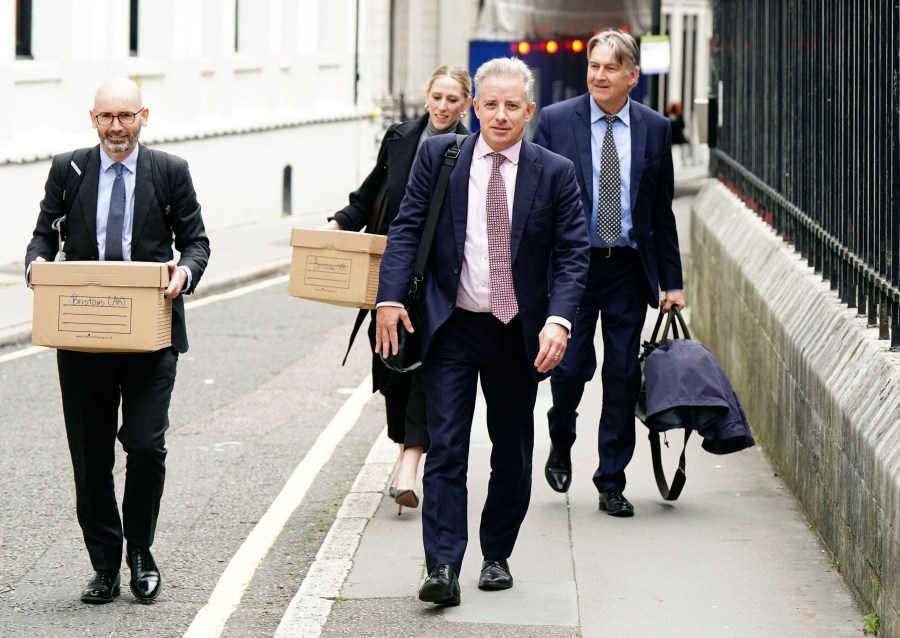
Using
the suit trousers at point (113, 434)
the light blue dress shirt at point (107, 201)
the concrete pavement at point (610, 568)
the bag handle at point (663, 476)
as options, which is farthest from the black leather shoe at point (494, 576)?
the light blue dress shirt at point (107, 201)

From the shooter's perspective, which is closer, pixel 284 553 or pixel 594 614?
pixel 594 614

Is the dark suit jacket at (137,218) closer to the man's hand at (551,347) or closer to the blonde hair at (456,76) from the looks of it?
the man's hand at (551,347)

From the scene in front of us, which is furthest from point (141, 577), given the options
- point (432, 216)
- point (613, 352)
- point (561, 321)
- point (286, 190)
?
point (286, 190)

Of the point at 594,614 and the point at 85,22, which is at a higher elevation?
the point at 85,22

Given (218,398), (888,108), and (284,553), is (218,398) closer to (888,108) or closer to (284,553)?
(284,553)

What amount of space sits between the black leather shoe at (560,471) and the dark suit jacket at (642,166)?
2.58 feet

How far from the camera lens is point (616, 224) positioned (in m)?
7.08

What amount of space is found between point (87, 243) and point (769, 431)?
378cm

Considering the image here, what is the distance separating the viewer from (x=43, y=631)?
221 inches

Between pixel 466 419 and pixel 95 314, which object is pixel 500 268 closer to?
pixel 466 419

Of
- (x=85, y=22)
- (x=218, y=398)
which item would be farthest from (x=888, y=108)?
(x=85, y=22)

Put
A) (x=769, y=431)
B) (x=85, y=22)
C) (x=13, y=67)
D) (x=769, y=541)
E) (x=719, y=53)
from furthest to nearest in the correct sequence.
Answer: (x=85, y=22) → (x=13, y=67) → (x=719, y=53) → (x=769, y=431) → (x=769, y=541)

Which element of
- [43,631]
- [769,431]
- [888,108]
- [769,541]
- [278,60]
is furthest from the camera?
[278,60]

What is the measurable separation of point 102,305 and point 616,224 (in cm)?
239
